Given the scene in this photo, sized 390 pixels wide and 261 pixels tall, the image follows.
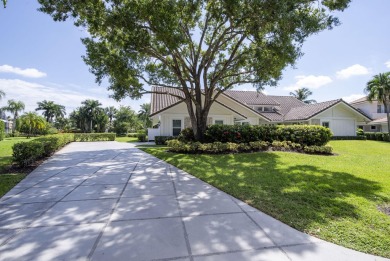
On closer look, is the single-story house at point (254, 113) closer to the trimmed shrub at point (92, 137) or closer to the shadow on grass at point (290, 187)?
the trimmed shrub at point (92, 137)

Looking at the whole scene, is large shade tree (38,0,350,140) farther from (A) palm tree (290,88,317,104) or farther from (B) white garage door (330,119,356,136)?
(A) palm tree (290,88,317,104)

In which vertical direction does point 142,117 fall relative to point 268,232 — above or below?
above

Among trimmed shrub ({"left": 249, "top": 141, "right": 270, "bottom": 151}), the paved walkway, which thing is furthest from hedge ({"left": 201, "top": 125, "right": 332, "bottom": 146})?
the paved walkway

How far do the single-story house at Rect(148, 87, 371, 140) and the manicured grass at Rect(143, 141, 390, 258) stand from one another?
978 cm

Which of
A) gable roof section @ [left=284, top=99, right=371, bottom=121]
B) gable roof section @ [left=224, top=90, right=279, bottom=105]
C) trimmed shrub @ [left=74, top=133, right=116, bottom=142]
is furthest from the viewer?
gable roof section @ [left=224, top=90, right=279, bottom=105]

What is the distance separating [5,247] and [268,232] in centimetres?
399

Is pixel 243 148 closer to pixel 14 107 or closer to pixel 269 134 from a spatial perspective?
→ pixel 269 134

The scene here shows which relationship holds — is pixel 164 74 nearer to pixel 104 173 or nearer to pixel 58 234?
pixel 104 173

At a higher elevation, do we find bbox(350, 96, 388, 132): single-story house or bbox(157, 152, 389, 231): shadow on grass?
bbox(350, 96, 388, 132): single-story house

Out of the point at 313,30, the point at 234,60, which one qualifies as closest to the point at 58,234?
the point at 313,30

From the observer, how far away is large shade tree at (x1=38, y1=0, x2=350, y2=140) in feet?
34.5

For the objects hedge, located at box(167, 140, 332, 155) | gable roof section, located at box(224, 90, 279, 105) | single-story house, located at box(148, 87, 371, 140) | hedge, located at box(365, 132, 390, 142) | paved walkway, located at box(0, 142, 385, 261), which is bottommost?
paved walkway, located at box(0, 142, 385, 261)

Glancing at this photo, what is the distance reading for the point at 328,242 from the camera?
3496 millimetres

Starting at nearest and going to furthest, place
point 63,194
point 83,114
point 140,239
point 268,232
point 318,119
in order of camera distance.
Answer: point 140,239 → point 268,232 → point 63,194 → point 318,119 → point 83,114
